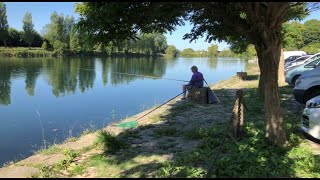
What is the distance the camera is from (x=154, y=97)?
2377 centimetres

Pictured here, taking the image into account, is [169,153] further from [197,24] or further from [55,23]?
[55,23]

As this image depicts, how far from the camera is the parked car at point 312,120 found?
7262 mm

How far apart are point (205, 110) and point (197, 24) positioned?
288 centimetres

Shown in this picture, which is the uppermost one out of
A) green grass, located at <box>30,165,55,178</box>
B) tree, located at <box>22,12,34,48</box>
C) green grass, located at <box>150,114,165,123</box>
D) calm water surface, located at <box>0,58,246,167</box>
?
tree, located at <box>22,12,34,48</box>

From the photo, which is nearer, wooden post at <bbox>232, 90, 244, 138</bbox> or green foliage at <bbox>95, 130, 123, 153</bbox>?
wooden post at <bbox>232, 90, 244, 138</bbox>

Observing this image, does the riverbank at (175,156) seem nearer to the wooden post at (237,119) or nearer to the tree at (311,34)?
the wooden post at (237,119)

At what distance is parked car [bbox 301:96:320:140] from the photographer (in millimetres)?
7262

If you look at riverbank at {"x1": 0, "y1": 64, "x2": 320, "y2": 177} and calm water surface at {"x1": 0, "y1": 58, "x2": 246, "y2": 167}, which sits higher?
riverbank at {"x1": 0, "y1": 64, "x2": 320, "y2": 177}

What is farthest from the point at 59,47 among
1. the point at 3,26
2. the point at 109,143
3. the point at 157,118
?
the point at 109,143

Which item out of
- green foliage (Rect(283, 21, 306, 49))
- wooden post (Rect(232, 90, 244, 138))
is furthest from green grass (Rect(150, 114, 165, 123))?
green foliage (Rect(283, 21, 306, 49))

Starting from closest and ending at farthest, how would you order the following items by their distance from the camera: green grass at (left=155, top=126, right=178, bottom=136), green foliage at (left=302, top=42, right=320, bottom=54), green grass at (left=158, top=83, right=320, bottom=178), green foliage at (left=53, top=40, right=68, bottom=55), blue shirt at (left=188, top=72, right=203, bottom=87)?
green grass at (left=158, top=83, right=320, bottom=178) < green grass at (left=155, top=126, right=178, bottom=136) < blue shirt at (left=188, top=72, right=203, bottom=87) < green foliage at (left=302, top=42, right=320, bottom=54) < green foliage at (left=53, top=40, right=68, bottom=55)

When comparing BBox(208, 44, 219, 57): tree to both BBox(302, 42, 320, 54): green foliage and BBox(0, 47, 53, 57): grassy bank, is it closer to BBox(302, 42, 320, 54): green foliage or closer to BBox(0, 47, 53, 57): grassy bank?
BBox(0, 47, 53, 57): grassy bank

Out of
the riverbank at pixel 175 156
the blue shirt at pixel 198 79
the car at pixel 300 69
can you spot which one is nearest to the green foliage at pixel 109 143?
the riverbank at pixel 175 156

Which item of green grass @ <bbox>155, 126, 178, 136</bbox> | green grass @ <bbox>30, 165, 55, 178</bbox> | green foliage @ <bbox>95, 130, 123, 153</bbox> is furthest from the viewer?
green grass @ <bbox>155, 126, 178, 136</bbox>
